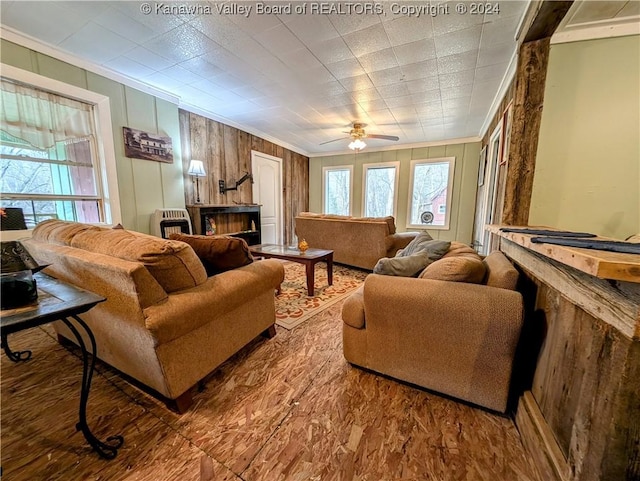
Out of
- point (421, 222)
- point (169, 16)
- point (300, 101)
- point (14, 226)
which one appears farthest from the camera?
point (421, 222)

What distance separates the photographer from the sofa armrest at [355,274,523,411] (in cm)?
121

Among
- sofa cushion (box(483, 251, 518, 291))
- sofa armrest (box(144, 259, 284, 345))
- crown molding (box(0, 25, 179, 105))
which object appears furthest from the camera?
crown molding (box(0, 25, 179, 105))

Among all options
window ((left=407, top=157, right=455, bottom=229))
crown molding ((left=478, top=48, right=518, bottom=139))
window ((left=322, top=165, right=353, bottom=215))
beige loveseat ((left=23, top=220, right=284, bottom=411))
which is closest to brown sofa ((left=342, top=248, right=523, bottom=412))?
beige loveseat ((left=23, top=220, right=284, bottom=411))

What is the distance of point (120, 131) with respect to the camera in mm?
2953

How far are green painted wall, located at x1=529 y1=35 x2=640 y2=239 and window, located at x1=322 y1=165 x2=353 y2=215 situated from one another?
4654 millimetres

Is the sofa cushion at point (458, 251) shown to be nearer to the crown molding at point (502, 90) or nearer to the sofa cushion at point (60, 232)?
the crown molding at point (502, 90)

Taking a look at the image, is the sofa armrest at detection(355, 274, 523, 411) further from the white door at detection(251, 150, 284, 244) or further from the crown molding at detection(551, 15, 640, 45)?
the white door at detection(251, 150, 284, 244)

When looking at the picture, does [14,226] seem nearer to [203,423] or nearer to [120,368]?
[120,368]

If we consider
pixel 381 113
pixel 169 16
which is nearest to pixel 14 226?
pixel 169 16

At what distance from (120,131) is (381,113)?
11.6 feet

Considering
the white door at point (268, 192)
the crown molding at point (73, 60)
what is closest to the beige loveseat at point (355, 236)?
the white door at point (268, 192)

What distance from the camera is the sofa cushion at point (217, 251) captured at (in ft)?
5.36

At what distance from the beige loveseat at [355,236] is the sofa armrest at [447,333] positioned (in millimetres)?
2198

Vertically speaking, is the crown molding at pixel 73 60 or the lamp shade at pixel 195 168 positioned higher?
the crown molding at pixel 73 60
